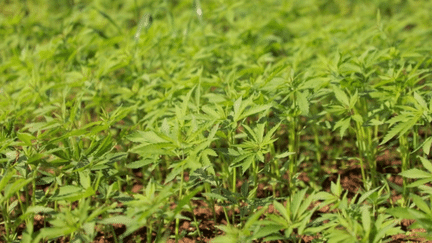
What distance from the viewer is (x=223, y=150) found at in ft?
5.15

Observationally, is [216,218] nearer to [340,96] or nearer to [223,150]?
[223,150]

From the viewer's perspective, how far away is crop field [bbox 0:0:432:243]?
1.33m

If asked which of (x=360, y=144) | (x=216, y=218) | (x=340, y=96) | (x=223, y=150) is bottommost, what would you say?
(x=216, y=218)

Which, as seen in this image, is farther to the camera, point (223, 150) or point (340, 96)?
point (340, 96)

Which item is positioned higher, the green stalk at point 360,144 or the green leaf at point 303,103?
the green leaf at point 303,103

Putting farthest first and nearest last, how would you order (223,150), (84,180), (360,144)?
1. (360,144)
2. (223,150)
3. (84,180)

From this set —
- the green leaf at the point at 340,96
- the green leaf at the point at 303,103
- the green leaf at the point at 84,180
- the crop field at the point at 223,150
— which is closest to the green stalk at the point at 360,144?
the crop field at the point at 223,150

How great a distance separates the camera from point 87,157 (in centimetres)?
148

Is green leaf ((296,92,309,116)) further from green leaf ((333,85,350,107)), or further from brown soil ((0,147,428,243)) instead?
brown soil ((0,147,428,243))

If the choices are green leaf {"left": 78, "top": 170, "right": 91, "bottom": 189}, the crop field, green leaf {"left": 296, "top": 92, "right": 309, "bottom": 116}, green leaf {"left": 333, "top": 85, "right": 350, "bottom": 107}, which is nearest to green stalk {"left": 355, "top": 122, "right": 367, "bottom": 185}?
the crop field

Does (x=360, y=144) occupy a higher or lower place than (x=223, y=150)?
lower

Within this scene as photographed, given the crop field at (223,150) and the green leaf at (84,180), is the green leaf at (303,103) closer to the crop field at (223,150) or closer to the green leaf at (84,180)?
the crop field at (223,150)

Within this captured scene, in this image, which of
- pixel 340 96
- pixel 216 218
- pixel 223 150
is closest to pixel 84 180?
pixel 223 150

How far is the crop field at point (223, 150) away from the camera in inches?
52.5
